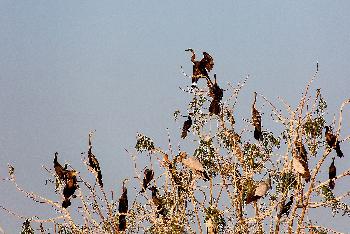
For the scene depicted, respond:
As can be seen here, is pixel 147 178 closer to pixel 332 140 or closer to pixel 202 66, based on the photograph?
pixel 202 66

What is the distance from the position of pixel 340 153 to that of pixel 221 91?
4.59 ft

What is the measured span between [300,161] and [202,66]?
1.34 meters

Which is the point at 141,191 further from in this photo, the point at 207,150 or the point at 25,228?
the point at 25,228

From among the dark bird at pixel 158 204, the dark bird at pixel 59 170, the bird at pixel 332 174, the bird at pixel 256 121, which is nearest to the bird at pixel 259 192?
the bird at pixel 256 121

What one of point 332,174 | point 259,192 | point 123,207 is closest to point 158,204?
point 259,192

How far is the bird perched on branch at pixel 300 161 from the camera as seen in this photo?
516cm

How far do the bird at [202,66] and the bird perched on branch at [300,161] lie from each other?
4.07ft

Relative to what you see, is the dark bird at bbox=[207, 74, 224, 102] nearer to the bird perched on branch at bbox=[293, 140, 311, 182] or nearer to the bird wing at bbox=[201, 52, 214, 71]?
the bird wing at bbox=[201, 52, 214, 71]

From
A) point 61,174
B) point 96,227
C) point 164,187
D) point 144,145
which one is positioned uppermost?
point 144,145

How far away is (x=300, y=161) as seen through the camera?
524 centimetres

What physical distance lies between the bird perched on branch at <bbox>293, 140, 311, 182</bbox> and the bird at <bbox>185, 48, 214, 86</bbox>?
1.24 meters

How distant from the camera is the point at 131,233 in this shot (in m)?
6.93

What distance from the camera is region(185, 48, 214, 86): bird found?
5.20 meters

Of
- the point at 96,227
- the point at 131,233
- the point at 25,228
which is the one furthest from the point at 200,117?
the point at 25,228
